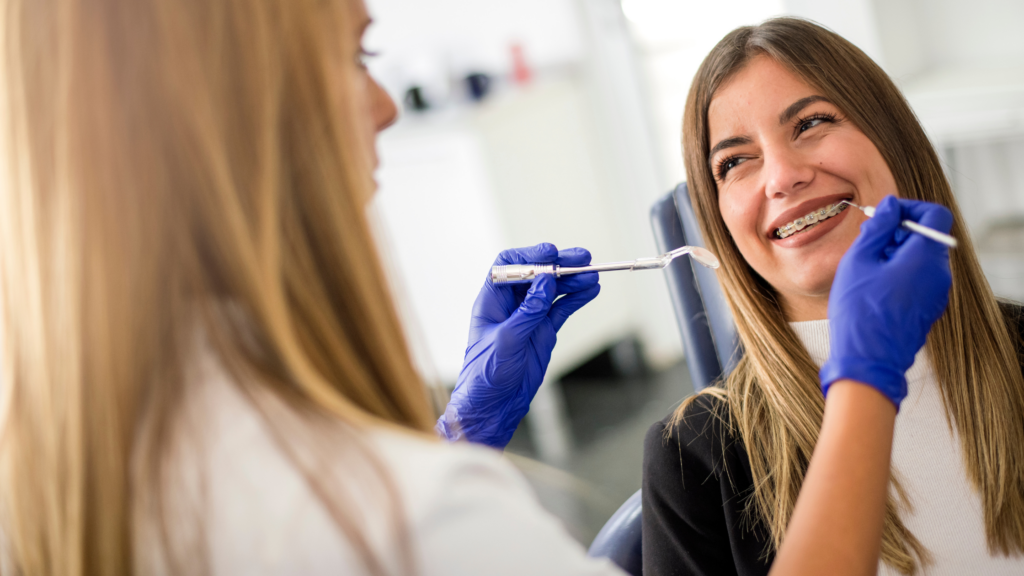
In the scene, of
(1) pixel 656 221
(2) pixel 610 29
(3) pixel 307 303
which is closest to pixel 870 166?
(1) pixel 656 221

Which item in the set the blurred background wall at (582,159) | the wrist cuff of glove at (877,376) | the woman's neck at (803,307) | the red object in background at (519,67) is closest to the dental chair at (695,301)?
the woman's neck at (803,307)

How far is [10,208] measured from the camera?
1.90ft

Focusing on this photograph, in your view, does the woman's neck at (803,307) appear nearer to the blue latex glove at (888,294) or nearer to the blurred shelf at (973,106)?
the blue latex glove at (888,294)

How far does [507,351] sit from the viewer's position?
122cm

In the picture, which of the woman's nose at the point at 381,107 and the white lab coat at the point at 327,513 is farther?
the woman's nose at the point at 381,107

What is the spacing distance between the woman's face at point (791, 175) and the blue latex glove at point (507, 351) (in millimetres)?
275

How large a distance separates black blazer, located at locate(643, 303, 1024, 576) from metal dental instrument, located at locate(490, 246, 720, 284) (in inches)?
9.8

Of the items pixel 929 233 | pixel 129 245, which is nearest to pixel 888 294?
pixel 929 233

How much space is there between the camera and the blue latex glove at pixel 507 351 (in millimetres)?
1227

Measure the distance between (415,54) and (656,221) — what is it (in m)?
2.32

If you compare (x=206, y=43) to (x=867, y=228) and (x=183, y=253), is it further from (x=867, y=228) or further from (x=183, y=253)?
(x=867, y=228)

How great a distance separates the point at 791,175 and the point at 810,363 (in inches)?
→ 11.5

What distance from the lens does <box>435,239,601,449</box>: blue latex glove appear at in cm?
123

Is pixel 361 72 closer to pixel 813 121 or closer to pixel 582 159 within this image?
pixel 813 121
